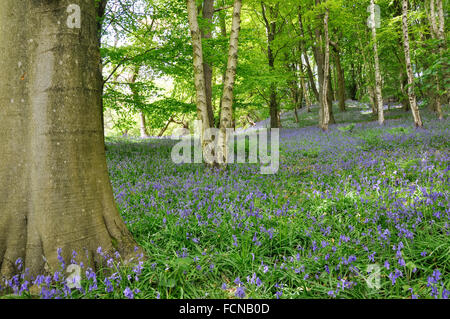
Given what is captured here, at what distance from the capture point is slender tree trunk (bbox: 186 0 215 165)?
6.80 meters

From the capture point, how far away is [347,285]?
2344 millimetres

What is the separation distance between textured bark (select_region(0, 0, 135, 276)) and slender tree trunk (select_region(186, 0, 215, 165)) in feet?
14.7

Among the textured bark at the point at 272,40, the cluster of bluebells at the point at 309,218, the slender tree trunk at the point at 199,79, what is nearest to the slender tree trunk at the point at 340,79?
the textured bark at the point at 272,40

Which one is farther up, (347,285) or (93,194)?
(93,194)

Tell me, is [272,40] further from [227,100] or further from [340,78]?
[227,100]

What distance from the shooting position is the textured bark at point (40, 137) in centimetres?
246

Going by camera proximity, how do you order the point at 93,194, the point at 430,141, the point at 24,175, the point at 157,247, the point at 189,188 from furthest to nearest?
the point at 430,141 < the point at 189,188 < the point at 157,247 < the point at 93,194 < the point at 24,175

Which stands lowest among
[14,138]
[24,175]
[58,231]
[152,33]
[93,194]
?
[58,231]

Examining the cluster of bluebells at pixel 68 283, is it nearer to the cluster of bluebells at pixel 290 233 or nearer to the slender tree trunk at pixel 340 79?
the cluster of bluebells at pixel 290 233

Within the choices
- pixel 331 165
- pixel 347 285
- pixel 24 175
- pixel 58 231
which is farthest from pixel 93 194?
pixel 331 165

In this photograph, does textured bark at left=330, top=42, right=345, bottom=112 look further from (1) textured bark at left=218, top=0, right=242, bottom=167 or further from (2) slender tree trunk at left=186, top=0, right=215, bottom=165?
(2) slender tree trunk at left=186, top=0, right=215, bottom=165

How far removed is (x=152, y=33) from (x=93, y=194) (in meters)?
7.99

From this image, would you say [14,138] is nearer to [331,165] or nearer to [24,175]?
[24,175]

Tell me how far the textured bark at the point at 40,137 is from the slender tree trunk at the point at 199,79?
448 cm
